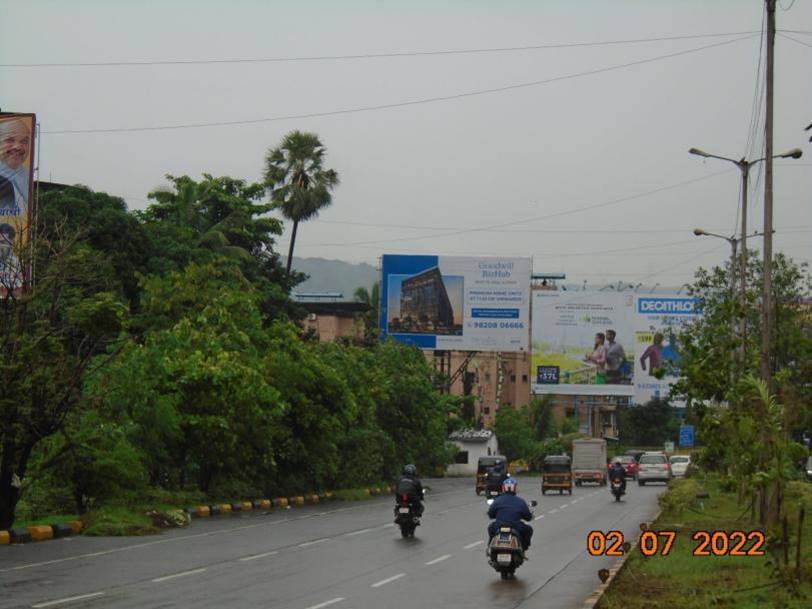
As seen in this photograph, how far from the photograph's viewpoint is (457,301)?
229 ft

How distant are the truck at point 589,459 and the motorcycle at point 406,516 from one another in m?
45.0

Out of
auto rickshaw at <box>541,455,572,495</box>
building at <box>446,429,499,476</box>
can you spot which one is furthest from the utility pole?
building at <box>446,429,499,476</box>

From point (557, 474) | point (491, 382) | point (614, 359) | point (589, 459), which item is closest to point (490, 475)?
point (557, 474)

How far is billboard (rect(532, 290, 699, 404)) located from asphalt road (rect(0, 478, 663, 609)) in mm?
47583

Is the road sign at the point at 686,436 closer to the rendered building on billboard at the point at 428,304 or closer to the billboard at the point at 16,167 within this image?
the rendered building on billboard at the point at 428,304

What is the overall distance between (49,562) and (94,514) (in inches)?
338

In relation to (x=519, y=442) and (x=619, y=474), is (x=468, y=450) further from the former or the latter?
(x=619, y=474)

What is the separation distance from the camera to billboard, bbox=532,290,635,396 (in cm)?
7919

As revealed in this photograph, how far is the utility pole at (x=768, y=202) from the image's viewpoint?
23.0 meters

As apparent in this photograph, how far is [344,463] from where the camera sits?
5159 centimetres

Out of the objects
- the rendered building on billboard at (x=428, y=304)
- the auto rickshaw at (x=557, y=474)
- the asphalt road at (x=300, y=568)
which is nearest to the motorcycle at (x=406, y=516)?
the asphalt road at (x=300, y=568)

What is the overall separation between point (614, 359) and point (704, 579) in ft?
208

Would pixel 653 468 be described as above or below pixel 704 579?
below
